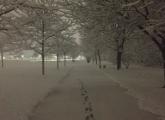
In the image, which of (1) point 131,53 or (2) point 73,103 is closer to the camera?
(2) point 73,103

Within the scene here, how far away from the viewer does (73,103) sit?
1379 centimetres

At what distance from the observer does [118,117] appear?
10555mm

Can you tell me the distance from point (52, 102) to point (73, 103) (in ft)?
2.93

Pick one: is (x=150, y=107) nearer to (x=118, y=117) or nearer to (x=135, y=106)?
(x=135, y=106)

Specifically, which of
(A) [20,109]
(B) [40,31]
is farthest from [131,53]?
(A) [20,109]

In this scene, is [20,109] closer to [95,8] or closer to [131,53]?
[95,8]

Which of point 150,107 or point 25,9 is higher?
point 25,9

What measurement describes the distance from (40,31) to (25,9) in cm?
2143

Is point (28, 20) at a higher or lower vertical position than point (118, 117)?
higher

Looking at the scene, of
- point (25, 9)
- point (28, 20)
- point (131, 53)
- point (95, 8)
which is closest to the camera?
point (25, 9)

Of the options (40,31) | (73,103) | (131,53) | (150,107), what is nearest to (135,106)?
(150,107)

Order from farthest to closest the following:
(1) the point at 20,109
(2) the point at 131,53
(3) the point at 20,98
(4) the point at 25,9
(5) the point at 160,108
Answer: (2) the point at 131,53 < (3) the point at 20,98 < (4) the point at 25,9 < (5) the point at 160,108 < (1) the point at 20,109

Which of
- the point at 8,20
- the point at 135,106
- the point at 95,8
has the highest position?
the point at 95,8

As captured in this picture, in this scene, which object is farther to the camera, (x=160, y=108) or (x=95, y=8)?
(x=95, y=8)
